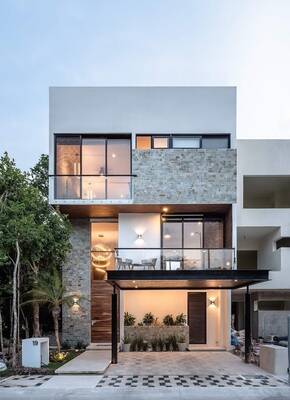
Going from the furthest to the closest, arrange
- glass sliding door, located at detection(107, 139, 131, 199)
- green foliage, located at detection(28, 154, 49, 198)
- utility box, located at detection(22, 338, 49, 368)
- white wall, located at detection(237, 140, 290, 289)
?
green foliage, located at detection(28, 154, 49, 198) → white wall, located at detection(237, 140, 290, 289) → glass sliding door, located at detection(107, 139, 131, 199) → utility box, located at detection(22, 338, 49, 368)

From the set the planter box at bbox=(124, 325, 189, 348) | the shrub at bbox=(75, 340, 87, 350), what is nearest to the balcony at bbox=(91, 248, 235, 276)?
the planter box at bbox=(124, 325, 189, 348)

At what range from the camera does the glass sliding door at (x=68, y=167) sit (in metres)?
16.0

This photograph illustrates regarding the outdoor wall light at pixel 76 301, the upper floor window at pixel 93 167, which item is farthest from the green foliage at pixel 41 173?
the outdoor wall light at pixel 76 301

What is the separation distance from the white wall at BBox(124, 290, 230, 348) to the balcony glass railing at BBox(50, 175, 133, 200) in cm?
459

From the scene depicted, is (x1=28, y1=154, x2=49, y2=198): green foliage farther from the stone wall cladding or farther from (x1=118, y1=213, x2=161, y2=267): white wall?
the stone wall cladding

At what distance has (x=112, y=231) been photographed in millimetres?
18281

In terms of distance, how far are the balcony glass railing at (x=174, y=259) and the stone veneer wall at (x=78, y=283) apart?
2.83m

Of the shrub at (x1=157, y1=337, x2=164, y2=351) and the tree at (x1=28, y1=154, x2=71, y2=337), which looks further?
the shrub at (x1=157, y1=337, x2=164, y2=351)

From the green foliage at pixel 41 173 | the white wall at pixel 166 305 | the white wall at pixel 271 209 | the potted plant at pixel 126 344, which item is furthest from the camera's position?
the green foliage at pixel 41 173

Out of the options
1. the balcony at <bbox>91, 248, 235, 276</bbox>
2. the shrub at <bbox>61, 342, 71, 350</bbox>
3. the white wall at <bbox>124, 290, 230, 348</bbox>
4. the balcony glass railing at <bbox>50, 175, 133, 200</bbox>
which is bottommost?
the shrub at <bbox>61, 342, 71, 350</bbox>

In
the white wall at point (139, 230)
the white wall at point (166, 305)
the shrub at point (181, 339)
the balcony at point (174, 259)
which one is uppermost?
the white wall at point (139, 230)

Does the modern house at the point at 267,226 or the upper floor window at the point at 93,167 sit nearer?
the upper floor window at the point at 93,167

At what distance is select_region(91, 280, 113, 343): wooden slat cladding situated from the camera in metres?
17.5

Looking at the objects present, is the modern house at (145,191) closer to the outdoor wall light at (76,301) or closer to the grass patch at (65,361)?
the outdoor wall light at (76,301)
